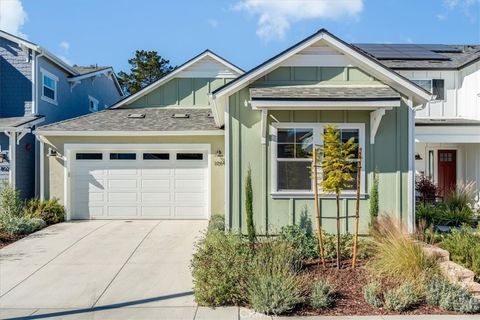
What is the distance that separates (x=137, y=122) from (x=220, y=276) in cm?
854

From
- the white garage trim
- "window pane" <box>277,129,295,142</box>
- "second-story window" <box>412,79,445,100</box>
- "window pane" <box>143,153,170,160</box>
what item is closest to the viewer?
"window pane" <box>277,129,295,142</box>

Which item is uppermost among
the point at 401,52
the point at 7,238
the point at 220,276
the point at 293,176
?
the point at 401,52

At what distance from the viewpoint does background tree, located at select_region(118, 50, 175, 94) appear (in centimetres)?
3303

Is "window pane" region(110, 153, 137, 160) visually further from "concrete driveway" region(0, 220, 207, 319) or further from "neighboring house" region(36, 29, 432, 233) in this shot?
"neighboring house" region(36, 29, 432, 233)

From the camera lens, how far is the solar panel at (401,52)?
15078 millimetres

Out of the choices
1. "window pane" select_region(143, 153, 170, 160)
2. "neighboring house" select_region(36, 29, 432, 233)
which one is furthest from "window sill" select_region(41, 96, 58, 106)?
"neighboring house" select_region(36, 29, 432, 233)

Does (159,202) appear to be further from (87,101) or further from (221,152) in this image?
(87,101)

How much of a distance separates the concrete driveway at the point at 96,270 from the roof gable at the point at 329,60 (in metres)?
3.86

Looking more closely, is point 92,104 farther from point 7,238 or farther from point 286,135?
point 286,135

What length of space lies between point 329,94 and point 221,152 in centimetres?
473

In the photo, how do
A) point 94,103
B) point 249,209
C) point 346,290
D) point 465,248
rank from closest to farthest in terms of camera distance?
point 346,290 < point 465,248 < point 249,209 < point 94,103

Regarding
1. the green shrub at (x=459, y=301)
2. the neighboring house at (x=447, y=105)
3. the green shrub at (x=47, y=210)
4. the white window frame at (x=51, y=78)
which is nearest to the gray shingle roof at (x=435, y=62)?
the neighboring house at (x=447, y=105)

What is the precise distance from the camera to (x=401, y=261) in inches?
252

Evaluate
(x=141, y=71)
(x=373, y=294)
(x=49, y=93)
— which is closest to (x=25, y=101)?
(x=49, y=93)
